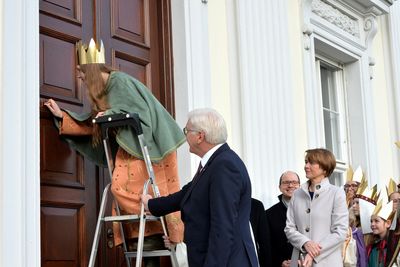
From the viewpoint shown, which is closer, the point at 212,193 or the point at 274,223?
the point at 212,193

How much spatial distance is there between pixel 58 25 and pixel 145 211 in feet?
4.85

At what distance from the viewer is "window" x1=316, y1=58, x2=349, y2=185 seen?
8.50 m

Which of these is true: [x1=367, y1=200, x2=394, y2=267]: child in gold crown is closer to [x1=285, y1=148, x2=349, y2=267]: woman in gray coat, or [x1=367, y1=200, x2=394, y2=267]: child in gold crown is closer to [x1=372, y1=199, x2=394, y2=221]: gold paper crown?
[x1=372, y1=199, x2=394, y2=221]: gold paper crown

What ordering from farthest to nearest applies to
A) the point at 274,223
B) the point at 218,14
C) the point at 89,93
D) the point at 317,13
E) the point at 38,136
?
the point at 317,13 < the point at 218,14 < the point at 274,223 < the point at 89,93 < the point at 38,136

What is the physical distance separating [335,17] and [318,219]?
374 centimetres

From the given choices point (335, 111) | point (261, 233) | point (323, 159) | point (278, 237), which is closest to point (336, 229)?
point (323, 159)

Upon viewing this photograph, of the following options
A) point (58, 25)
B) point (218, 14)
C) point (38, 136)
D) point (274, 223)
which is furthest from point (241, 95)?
point (38, 136)

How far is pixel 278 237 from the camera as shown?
582 centimetres

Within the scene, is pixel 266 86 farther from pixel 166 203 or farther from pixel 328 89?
pixel 166 203

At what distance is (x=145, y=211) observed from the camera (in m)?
4.54

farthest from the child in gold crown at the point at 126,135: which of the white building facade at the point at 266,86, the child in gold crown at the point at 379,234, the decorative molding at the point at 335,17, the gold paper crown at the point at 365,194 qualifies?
the decorative molding at the point at 335,17

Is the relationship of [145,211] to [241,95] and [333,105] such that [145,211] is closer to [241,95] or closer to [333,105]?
[241,95]

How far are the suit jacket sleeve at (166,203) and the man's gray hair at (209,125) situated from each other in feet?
1.12

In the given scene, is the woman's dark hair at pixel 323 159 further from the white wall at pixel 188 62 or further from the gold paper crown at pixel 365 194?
the gold paper crown at pixel 365 194
